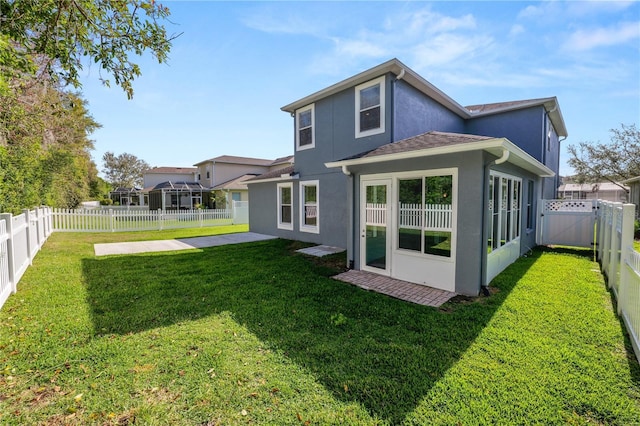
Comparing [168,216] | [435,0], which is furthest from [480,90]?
[168,216]

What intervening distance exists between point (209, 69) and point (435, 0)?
648 centimetres

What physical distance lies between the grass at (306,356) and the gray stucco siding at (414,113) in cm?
470

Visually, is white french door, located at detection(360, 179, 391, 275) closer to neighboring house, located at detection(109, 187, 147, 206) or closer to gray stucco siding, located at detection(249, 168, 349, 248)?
gray stucco siding, located at detection(249, 168, 349, 248)

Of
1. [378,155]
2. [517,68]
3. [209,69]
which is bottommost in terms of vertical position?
[378,155]

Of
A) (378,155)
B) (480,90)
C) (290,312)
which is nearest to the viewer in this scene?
(290,312)

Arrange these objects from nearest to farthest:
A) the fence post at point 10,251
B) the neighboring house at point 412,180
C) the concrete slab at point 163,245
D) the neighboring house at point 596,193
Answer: the fence post at point 10,251 → the neighboring house at point 412,180 → the concrete slab at point 163,245 → the neighboring house at point 596,193

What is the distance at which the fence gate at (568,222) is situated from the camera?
31.2 ft

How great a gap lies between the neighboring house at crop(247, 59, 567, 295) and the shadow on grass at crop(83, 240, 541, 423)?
948 millimetres

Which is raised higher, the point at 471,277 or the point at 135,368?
the point at 471,277

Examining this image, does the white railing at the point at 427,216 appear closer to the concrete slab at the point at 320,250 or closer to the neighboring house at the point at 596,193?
the concrete slab at the point at 320,250

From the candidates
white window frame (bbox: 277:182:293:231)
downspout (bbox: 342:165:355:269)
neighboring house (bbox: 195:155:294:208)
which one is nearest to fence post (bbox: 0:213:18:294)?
downspout (bbox: 342:165:355:269)

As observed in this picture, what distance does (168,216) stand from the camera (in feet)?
53.1

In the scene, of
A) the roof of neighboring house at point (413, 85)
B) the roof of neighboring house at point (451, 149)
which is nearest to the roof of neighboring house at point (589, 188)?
the roof of neighboring house at point (413, 85)

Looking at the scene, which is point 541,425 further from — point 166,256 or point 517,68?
point 517,68
